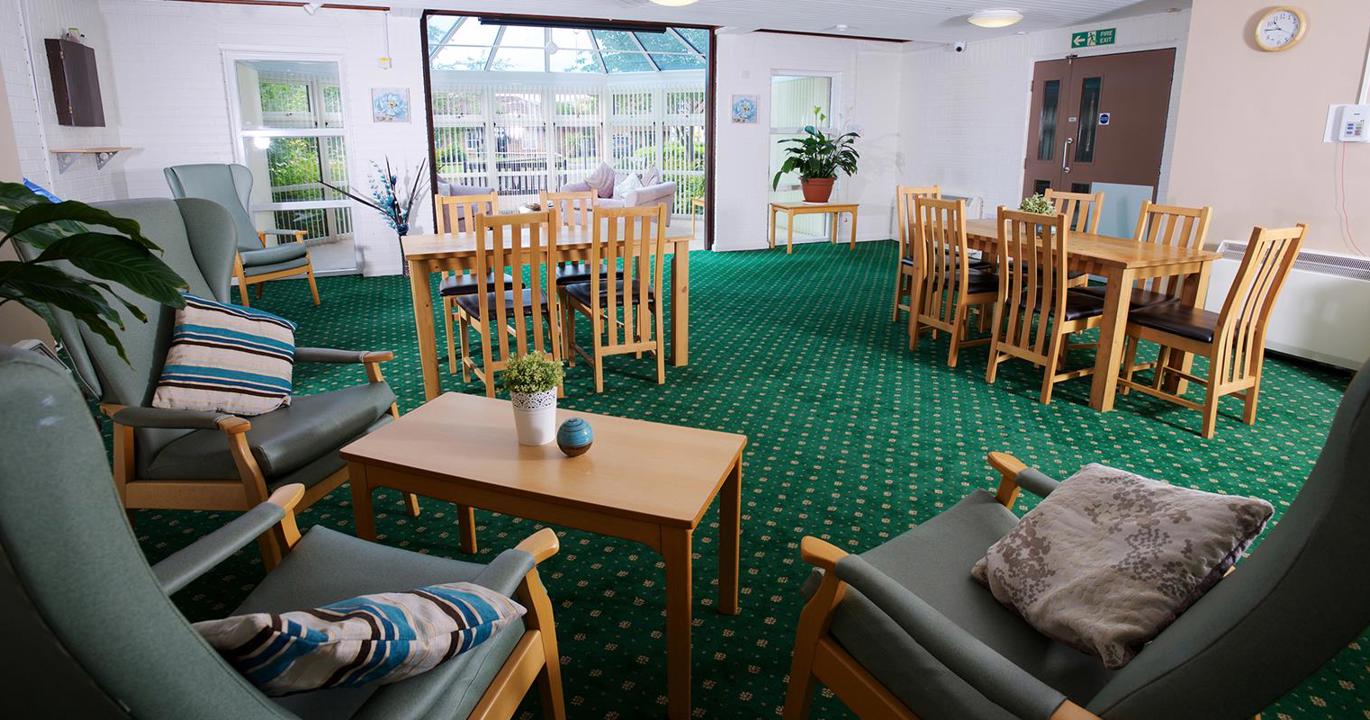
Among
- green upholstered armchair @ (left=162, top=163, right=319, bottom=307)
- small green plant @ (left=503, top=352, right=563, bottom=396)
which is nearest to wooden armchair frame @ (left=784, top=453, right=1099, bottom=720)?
small green plant @ (left=503, top=352, right=563, bottom=396)

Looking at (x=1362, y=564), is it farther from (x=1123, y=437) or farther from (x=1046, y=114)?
(x=1046, y=114)

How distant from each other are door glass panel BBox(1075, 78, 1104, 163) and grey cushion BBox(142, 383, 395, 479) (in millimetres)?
6811

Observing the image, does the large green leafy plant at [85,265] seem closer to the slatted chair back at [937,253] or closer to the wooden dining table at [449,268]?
the wooden dining table at [449,268]

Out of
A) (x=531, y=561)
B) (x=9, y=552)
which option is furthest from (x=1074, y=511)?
(x=9, y=552)

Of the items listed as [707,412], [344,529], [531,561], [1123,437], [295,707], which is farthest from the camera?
[707,412]

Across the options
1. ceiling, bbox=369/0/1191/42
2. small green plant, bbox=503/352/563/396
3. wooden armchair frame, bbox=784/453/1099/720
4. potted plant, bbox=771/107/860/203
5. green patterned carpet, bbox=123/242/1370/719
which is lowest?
green patterned carpet, bbox=123/242/1370/719

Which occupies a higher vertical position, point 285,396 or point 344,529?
point 285,396

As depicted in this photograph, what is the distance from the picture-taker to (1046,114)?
7555 mm

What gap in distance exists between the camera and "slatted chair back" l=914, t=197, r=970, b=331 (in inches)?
168

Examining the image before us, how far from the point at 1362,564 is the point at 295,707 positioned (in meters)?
1.45

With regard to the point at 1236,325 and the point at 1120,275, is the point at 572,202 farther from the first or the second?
the point at 1236,325

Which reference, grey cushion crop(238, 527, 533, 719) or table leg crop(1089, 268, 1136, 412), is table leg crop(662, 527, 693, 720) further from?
table leg crop(1089, 268, 1136, 412)

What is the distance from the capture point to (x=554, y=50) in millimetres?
10508

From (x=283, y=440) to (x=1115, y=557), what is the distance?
2.13 m
